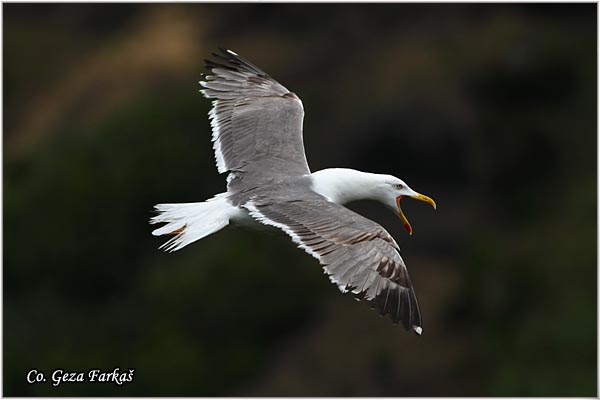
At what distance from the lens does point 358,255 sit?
18.7 feet

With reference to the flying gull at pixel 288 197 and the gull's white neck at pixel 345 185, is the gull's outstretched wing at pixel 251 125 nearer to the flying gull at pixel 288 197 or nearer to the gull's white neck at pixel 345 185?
the flying gull at pixel 288 197

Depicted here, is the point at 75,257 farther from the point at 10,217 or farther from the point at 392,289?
the point at 392,289

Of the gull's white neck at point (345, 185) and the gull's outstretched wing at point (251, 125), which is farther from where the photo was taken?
the gull's outstretched wing at point (251, 125)

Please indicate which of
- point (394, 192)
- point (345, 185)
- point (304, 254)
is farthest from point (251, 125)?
point (304, 254)

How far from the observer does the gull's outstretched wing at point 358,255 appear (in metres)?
5.65

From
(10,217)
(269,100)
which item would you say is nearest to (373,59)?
(10,217)

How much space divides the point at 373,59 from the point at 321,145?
1932 mm

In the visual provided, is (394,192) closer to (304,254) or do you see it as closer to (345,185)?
(345,185)

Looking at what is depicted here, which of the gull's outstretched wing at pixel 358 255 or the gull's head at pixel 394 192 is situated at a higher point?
the gull's head at pixel 394 192

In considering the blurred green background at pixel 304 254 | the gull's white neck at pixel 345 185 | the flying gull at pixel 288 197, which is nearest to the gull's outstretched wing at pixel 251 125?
the flying gull at pixel 288 197

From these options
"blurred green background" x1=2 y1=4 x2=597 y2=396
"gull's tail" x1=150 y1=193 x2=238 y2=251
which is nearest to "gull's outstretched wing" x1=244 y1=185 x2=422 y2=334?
"gull's tail" x1=150 y1=193 x2=238 y2=251

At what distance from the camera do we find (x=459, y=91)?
16.2 meters

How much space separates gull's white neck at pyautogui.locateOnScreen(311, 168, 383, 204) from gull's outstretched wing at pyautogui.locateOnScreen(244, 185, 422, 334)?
49cm

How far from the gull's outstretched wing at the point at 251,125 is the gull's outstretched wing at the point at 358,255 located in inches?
26.6
